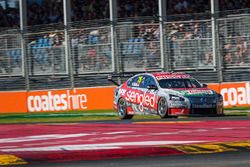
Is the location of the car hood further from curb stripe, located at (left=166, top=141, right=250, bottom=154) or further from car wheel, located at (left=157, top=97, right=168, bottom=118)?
curb stripe, located at (left=166, top=141, right=250, bottom=154)

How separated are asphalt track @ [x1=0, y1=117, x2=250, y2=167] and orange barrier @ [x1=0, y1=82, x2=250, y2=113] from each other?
8.96 m

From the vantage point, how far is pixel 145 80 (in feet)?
74.5

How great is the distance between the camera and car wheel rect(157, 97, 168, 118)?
70.5 ft

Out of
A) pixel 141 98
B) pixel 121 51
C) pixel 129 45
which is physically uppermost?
pixel 129 45

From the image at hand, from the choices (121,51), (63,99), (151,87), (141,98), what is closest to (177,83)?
(151,87)

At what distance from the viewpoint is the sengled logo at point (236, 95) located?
82.9 ft

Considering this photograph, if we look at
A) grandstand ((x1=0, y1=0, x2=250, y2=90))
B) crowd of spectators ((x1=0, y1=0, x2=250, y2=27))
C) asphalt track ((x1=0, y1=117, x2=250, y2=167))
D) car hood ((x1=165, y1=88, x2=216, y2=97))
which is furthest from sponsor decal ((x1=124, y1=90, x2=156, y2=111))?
crowd of spectators ((x1=0, y1=0, x2=250, y2=27))

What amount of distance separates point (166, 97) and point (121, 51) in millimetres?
7543

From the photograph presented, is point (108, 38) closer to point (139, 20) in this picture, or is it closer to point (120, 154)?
point (139, 20)

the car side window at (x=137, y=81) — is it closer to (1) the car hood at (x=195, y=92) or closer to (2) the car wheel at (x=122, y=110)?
(2) the car wheel at (x=122, y=110)

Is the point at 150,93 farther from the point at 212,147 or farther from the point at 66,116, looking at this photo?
the point at 212,147

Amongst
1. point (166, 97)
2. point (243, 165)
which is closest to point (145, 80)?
point (166, 97)

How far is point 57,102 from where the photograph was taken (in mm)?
30359

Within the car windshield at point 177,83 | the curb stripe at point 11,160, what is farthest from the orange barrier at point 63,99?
the curb stripe at point 11,160
